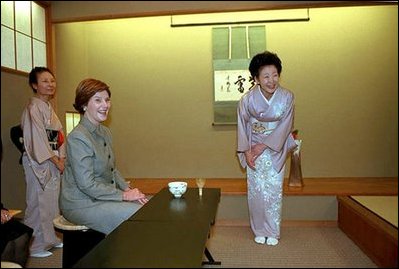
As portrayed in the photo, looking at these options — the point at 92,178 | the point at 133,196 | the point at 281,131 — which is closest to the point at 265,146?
the point at 281,131

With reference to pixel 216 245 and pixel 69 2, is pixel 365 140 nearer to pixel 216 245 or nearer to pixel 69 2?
pixel 216 245

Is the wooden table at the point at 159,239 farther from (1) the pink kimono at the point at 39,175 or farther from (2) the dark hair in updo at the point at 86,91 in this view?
(1) the pink kimono at the point at 39,175

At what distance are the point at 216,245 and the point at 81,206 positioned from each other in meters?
1.37

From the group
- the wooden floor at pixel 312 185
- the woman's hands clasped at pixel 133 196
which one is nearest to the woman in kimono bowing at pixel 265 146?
the wooden floor at pixel 312 185

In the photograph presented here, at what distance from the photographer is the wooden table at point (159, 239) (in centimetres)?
137

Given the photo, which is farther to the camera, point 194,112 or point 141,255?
point 194,112

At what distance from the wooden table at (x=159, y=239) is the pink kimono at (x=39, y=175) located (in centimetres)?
119

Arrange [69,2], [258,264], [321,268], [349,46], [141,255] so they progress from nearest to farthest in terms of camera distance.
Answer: [141,255] < [321,268] < [258,264] < [69,2] < [349,46]

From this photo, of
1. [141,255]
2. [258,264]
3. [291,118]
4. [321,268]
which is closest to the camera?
[141,255]

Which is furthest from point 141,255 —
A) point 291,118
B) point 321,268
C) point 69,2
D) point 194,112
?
point 194,112

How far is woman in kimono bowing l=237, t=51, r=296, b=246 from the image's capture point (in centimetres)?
306

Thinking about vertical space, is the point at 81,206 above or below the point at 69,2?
below

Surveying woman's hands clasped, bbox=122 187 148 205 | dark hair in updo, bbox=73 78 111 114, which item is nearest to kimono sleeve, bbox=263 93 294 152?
woman's hands clasped, bbox=122 187 148 205

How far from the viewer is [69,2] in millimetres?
3795
